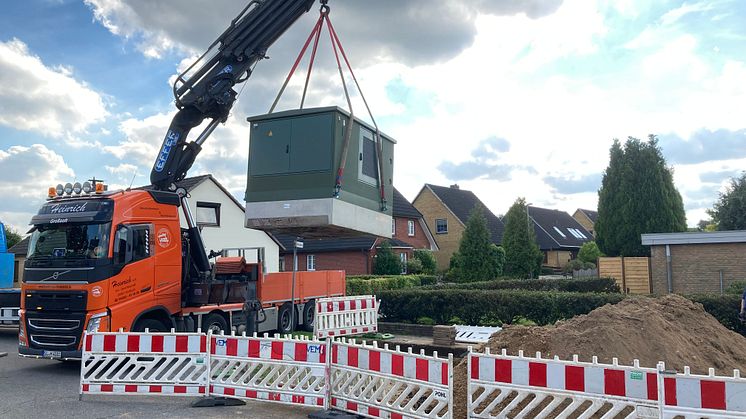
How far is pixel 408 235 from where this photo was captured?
4247 centimetres

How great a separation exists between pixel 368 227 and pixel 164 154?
202 inches

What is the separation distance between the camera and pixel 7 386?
380 inches

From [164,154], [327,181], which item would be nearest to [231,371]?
[327,181]

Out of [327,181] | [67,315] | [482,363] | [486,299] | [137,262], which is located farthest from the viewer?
[486,299]

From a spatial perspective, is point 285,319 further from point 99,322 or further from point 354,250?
point 354,250

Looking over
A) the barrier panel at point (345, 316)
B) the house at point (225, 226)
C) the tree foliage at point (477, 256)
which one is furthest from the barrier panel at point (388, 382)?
the tree foliage at point (477, 256)

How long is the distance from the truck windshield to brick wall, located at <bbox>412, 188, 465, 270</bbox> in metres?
38.0

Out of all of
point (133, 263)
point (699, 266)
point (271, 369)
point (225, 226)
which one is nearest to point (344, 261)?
point (225, 226)

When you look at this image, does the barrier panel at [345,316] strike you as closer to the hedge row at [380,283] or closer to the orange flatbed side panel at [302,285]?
the orange flatbed side panel at [302,285]

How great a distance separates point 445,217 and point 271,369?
4230 centimetres

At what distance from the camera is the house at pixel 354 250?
36.4m

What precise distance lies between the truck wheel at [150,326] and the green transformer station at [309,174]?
307 cm

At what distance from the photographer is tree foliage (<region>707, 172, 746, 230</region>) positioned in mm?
35062

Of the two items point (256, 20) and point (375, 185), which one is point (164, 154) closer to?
point (256, 20)
